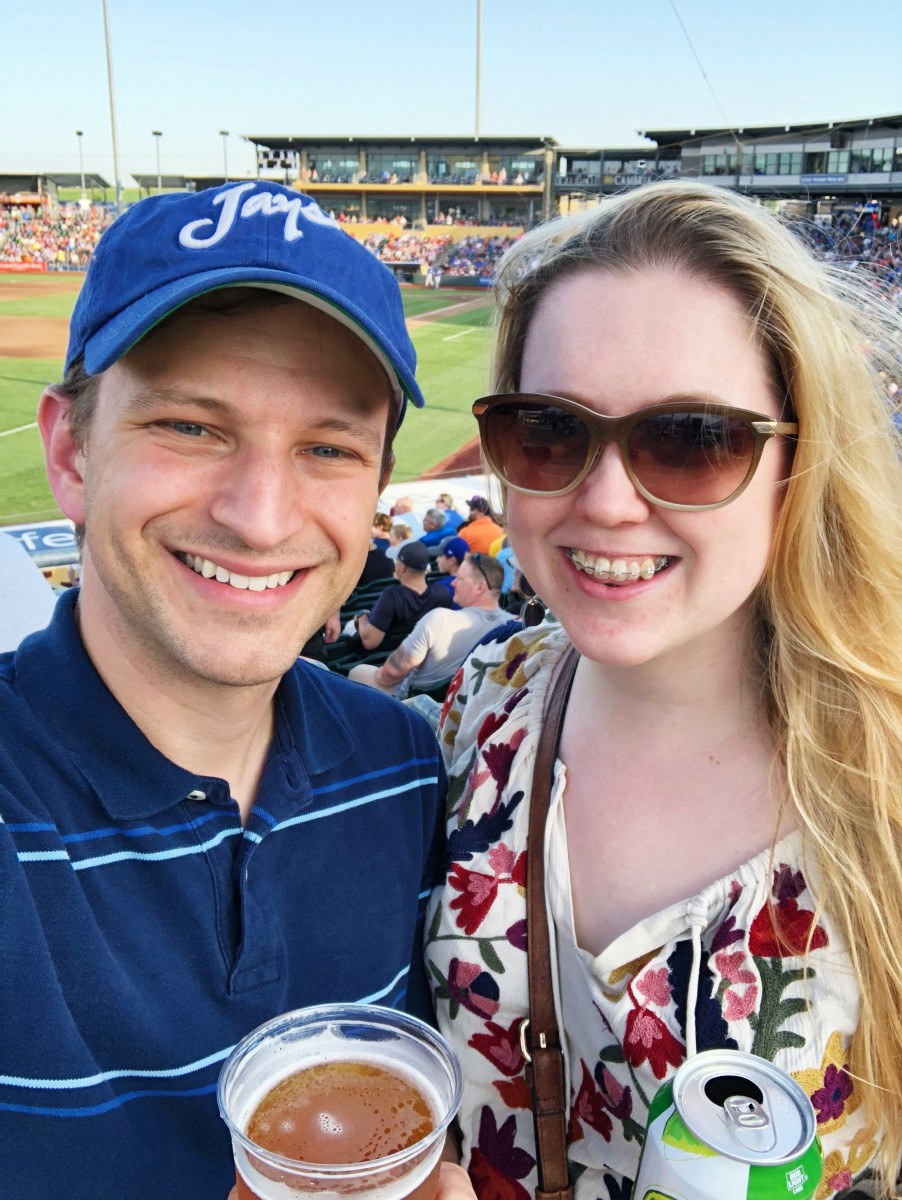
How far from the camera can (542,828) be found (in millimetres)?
1893

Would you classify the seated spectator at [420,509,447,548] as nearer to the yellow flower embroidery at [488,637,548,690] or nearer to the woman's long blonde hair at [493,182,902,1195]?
the yellow flower embroidery at [488,637,548,690]

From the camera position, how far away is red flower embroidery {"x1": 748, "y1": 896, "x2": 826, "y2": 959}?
5.35 ft

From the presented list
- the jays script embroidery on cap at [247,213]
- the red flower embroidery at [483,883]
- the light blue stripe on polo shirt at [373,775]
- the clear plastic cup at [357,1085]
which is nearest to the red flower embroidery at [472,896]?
the red flower embroidery at [483,883]

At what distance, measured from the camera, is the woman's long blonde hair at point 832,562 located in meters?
1.63

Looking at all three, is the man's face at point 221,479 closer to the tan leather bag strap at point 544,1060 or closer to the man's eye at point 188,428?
the man's eye at point 188,428

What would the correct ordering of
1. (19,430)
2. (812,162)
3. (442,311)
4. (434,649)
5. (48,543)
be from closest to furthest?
1. (434,649)
2. (48,543)
3. (19,430)
4. (442,311)
5. (812,162)

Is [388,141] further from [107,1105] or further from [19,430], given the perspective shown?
[107,1105]

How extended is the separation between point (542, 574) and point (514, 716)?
0.41m

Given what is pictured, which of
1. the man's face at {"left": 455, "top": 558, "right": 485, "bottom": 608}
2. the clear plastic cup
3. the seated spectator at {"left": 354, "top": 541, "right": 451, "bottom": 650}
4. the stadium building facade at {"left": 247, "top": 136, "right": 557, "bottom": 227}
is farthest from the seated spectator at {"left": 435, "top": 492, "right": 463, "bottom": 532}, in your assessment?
the stadium building facade at {"left": 247, "top": 136, "right": 557, "bottom": 227}

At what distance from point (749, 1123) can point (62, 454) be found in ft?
5.03

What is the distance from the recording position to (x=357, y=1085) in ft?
3.96

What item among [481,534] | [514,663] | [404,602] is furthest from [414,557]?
[514,663]

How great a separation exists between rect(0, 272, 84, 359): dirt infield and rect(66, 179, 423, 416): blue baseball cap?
75.0ft

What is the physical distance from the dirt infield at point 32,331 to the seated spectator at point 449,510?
14448 millimetres
